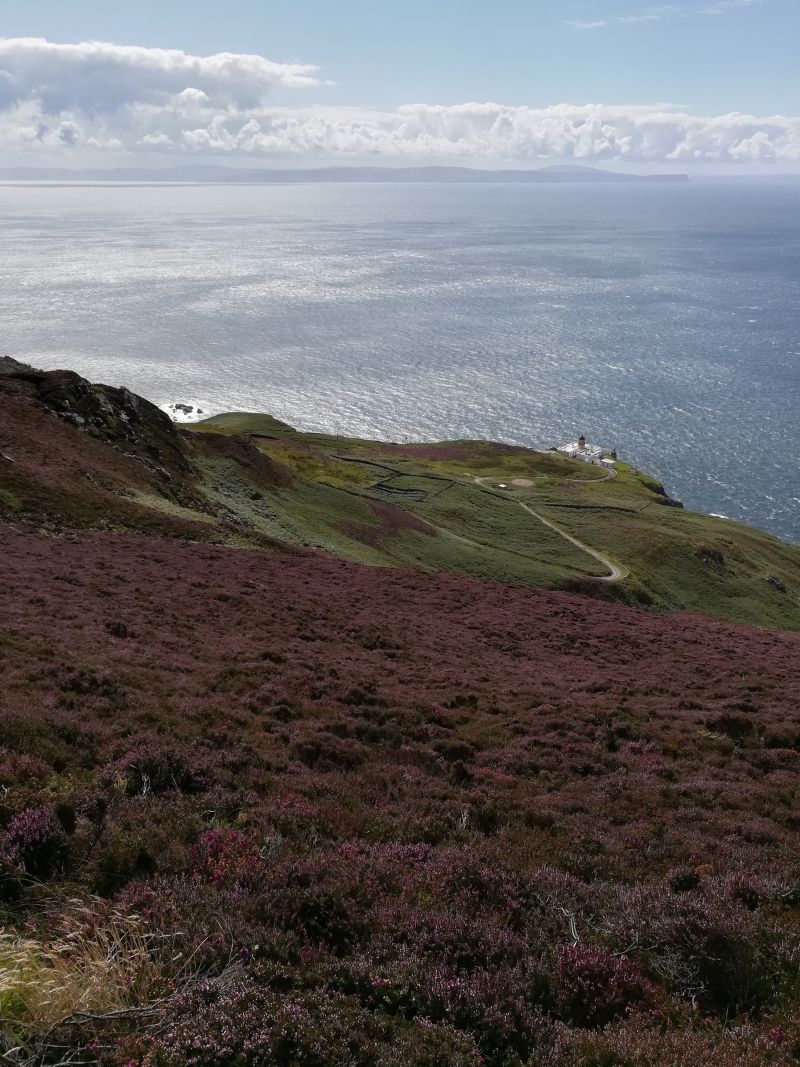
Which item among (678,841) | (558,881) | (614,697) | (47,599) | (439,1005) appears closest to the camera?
(439,1005)

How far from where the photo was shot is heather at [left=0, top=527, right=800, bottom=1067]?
686 cm

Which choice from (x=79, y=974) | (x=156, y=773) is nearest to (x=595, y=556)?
(x=156, y=773)

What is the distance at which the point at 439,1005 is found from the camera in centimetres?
743

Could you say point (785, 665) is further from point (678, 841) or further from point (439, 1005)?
point (439, 1005)

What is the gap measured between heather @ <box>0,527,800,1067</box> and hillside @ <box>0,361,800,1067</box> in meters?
→ 0.05

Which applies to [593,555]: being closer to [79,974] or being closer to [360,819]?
[360,819]

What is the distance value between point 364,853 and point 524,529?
60.1 meters

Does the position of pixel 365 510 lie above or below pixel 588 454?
below

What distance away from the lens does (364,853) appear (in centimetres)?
1121

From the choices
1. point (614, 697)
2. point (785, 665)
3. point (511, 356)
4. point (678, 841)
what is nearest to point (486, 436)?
point (511, 356)

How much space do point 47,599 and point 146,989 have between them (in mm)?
19642

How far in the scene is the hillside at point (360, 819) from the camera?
6949mm

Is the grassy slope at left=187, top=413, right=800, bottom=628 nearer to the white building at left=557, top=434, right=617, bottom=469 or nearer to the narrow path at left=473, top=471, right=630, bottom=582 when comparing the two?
the narrow path at left=473, top=471, right=630, bottom=582

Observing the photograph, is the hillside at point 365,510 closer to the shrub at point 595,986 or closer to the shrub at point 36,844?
the shrub at point 36,844
